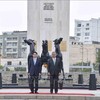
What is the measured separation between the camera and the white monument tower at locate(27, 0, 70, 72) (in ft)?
94.0

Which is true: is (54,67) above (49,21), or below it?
below

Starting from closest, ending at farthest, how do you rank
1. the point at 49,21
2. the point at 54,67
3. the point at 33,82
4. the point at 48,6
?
the point at 54,67 → the point at 33,82 → the point at 48,6 → the point at 49,21

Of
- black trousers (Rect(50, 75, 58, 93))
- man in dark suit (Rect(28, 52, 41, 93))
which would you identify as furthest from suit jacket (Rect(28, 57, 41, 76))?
black trousers (Rect(50, 75, 58, 93))

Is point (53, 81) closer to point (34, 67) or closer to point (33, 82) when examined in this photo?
point (33, 82)

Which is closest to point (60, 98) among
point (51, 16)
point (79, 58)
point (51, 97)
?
point (51, 97)

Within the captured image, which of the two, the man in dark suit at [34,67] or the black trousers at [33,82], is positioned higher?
the man in dark suit at [34,67]

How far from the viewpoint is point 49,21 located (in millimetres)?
28828

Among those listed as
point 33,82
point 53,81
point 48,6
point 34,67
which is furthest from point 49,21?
point 34,67

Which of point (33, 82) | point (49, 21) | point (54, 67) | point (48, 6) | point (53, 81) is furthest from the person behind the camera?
point (49, 21)

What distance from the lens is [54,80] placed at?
16.4 meters

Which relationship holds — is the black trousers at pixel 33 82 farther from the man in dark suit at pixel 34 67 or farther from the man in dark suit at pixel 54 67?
the man in dark suit at pixel 54 67

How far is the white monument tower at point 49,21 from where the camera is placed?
28.7 m

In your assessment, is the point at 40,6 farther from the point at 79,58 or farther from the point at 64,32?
the point at 79,58

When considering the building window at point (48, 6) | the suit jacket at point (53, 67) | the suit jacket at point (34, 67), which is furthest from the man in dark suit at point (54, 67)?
the building window at point (48, 6)
